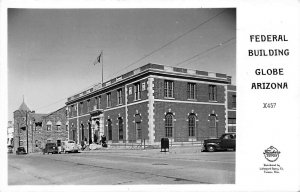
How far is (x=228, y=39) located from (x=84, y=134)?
12.3 m

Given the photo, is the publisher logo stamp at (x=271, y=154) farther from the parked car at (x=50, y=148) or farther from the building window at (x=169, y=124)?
the parked car at (x=50, y=148)

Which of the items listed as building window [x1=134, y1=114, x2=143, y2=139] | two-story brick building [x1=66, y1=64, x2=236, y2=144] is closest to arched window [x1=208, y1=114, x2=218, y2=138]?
two-story brick building [x1=66, y1=64, x2=236, y2=144]

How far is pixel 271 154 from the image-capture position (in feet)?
20.4

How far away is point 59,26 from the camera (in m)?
6.71

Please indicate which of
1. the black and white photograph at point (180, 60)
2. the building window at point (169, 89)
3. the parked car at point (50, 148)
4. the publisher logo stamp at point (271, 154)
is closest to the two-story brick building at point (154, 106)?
the building window at point (169, 89)

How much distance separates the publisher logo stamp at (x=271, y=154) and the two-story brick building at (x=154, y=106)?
2.73 metres

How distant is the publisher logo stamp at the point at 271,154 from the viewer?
20.4 ft

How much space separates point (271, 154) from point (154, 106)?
24.7 ft

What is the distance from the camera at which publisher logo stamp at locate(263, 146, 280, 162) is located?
6.21 meters

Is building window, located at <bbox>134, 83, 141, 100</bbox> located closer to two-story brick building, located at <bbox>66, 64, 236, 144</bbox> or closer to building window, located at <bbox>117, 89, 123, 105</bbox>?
two-story brick building, located at <bbox>66, 64, 236, 144</bbox>

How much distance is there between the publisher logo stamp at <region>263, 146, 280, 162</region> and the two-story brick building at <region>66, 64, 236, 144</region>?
2.73 metres

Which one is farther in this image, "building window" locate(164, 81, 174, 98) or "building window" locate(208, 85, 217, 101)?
"building window" locate(164, 81, 174, 98)

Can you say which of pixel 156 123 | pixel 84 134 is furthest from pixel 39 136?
pixel 156 123
